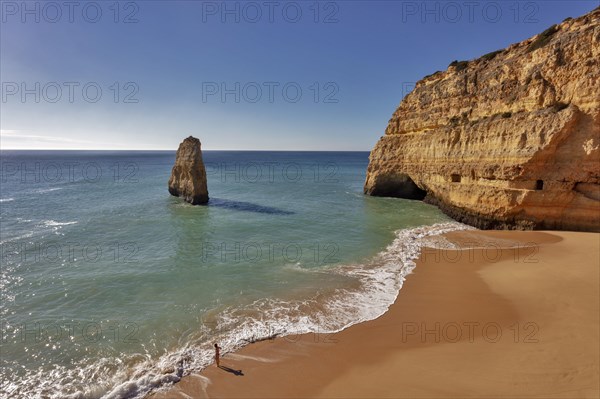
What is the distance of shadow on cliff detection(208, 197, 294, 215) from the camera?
26780 millimetres

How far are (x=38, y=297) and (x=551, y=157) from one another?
26176 mm

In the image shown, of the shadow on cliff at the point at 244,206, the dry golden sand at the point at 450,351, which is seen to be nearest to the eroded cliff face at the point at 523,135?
the dry golden sand at the point at 450,351

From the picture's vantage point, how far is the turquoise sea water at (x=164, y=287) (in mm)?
8086

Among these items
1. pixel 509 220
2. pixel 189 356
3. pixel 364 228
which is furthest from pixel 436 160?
pixel 189 356

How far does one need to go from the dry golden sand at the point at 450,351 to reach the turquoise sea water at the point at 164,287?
0.85 metres

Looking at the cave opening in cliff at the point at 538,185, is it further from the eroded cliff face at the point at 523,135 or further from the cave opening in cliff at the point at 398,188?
the cave opening in cliff at the point at 398,188

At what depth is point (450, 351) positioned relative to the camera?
8.00m

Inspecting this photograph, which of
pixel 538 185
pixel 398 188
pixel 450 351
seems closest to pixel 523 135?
pixel 538 185

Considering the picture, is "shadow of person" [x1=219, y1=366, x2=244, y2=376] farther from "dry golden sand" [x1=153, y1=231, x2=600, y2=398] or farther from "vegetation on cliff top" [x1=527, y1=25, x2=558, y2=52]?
"vegetation on cliff top" [x1=527, y1=25, x2=558, y2=52]

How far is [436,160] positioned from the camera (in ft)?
86.2

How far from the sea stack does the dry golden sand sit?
2266cm

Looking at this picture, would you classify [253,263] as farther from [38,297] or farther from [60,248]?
[60,248]

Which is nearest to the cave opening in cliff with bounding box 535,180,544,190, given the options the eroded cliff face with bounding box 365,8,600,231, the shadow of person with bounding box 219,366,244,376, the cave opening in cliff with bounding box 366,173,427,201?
the eroded cliff face with bounding box 365,8,600,231

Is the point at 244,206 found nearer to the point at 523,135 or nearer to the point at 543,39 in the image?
the point at 523,135
